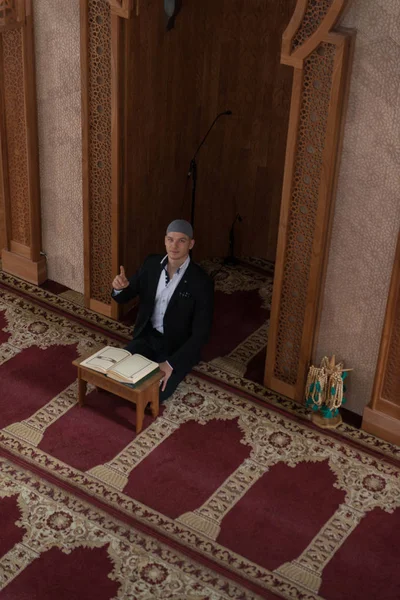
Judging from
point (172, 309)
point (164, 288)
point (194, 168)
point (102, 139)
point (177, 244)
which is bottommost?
point (172, 309)

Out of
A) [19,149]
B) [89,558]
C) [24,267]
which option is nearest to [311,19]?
[19,149]

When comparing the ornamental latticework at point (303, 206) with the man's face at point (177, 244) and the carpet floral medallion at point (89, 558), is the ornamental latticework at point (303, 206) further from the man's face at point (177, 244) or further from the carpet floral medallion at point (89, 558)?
the carpet floral medallion at point (89, 558)

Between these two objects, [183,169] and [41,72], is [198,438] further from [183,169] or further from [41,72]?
[41,72]

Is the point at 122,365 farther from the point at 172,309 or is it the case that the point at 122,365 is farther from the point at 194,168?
the point at 194,168

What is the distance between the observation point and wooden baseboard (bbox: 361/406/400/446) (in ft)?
18.7

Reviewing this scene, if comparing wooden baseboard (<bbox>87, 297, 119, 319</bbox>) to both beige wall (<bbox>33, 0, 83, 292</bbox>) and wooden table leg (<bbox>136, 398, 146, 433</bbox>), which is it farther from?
wooden table leg (<bbox>136, 398, 146, 433</bbox>)

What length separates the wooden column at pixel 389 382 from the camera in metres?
5.33

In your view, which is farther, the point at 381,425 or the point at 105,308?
the point at 105,308

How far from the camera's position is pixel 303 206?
18.0 ft

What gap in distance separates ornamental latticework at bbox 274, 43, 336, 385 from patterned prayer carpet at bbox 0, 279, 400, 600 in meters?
0.42

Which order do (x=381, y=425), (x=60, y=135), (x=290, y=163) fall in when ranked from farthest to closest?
1. (x=60, y=135)
2. (x=381, y=425)
3. (x=290, y=163)

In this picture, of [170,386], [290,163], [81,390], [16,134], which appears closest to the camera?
[290,163]

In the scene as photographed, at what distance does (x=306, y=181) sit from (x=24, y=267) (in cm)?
293

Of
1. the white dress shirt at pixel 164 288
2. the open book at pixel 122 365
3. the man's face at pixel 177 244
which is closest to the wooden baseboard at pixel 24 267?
the white dress shirt at pixel 164 288
